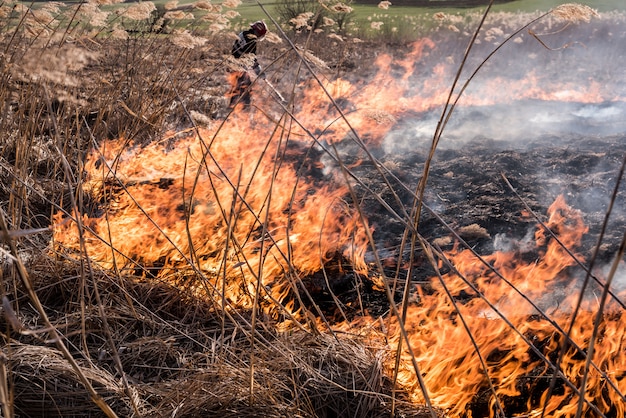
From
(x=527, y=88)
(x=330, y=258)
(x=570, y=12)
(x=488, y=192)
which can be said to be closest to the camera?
(x=570, y=12)

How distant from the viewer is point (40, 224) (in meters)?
3.16

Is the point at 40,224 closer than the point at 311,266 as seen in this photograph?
No

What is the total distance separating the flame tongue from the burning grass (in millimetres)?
18

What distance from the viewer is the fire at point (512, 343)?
194 centimetres

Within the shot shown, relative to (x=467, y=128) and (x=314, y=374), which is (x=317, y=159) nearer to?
(x=467, y=128)

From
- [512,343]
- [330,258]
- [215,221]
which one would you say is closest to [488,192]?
[330,258]

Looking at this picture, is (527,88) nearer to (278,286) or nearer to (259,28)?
(259,28)

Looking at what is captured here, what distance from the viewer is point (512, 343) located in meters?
2.15

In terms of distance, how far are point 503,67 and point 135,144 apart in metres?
7.15

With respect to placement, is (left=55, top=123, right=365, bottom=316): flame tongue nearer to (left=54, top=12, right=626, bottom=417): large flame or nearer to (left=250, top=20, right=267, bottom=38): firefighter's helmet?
(left=54, top=12, right=626, bottom=417): large flame

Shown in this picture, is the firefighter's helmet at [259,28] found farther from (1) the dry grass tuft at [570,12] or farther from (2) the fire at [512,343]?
(1) the dry grass tuft at [570,12]

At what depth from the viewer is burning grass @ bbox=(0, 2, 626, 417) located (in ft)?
4.74

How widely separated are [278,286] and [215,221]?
33.9 inches

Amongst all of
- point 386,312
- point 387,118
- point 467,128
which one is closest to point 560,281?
point 386,312
